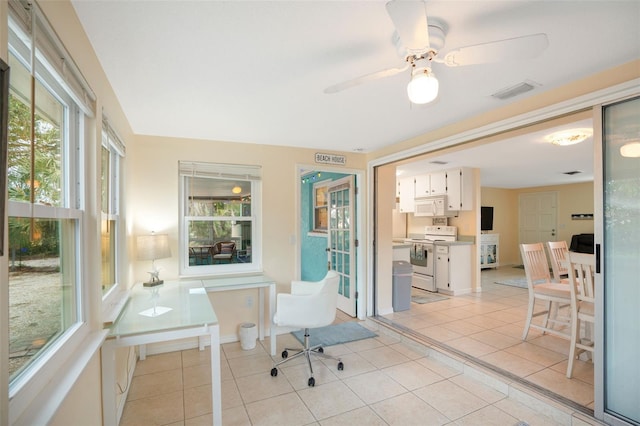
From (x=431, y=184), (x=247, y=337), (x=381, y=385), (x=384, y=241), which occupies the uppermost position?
(x=431, y=184)

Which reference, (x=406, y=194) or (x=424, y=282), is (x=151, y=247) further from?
(x=406, y=194)

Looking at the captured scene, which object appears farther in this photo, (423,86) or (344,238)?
(344,238)

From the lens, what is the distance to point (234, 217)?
143 inches

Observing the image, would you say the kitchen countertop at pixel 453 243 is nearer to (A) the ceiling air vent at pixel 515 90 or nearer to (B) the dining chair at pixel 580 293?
(B) the dining chair at pixel 580 293

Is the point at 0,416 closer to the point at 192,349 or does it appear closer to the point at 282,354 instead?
the point at 282,354

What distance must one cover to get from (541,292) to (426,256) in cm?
251

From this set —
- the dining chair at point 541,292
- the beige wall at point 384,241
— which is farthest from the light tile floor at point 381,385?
the beige wall at point 384,241

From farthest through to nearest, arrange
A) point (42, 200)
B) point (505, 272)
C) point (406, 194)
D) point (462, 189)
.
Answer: point (505, 272) → point (406, 194) → point (462, 189) → point (42, 200)

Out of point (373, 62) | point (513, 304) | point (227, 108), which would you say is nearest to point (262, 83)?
point (227, 108)

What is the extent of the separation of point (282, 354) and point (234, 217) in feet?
5.32

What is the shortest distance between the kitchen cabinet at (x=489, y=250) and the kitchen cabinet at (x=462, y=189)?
2500mm

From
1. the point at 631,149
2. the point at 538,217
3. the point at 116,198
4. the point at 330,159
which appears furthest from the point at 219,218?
the point at 538,217

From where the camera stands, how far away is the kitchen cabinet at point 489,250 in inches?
293

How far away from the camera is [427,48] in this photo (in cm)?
134
